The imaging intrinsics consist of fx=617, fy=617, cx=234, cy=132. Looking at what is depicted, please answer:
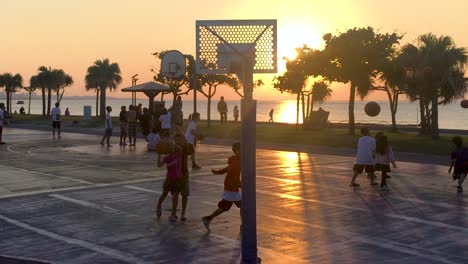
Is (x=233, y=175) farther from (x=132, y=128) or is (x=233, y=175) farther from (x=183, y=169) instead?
(x=132, y=128)

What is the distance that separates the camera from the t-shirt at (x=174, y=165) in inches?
412

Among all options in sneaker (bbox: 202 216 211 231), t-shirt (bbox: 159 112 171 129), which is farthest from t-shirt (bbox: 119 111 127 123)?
sneaker (bbox: 202 216 211 231)

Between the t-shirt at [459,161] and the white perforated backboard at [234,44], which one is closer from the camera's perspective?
the white perforated backboard at [234,44]

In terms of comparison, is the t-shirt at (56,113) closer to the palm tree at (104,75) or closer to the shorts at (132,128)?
the shorts at (132,128)

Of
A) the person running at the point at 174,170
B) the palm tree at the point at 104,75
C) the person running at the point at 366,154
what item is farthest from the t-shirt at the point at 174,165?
the palm tree at the point at 104,75

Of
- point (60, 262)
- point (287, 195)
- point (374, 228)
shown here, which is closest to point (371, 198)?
point (287, 195)

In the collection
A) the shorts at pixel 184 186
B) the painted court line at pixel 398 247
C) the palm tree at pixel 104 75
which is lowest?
the painted court line at pixel 398 247

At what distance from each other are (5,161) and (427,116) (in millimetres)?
22002

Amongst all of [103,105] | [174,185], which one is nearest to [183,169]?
[174,185]

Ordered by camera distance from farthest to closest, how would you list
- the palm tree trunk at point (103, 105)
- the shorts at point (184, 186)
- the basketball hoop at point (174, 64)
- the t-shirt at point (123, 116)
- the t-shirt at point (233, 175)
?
the palm tree trunk at point (103, 105) < the t-shirt at point (123, 116) < the basketball hoop at point (174, 64) < the shorts at point (184, 186) < the t-shirt at point (233, 175)

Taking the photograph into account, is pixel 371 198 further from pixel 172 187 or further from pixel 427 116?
pixel 427 116

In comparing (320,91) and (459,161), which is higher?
(320,91)

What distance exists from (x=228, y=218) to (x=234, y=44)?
177 inches

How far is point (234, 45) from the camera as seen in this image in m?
7.36
